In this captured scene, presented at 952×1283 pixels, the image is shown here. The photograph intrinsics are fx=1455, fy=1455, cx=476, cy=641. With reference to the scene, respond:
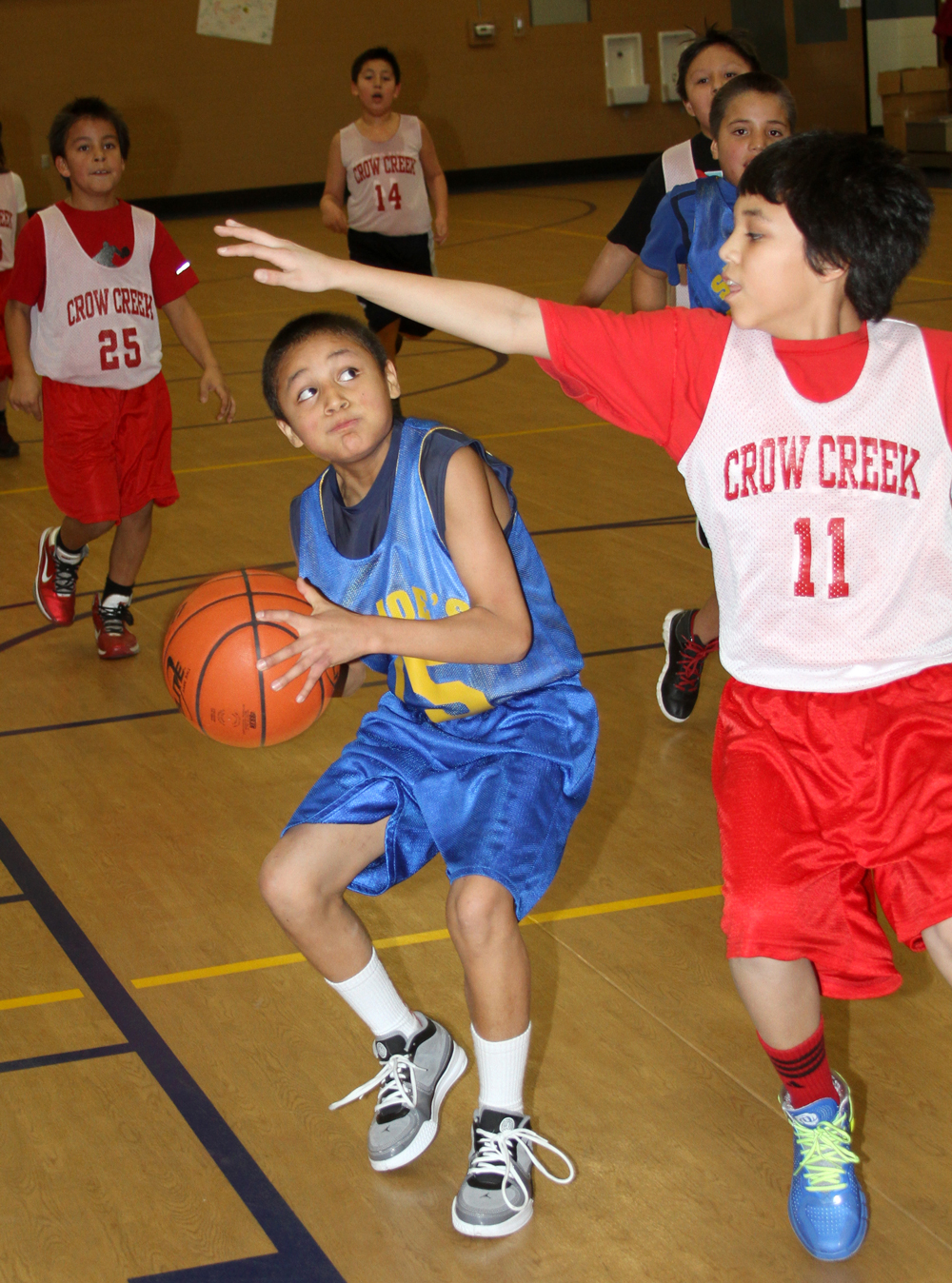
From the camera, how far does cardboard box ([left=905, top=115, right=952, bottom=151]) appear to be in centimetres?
1507

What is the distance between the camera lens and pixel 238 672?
2.22 m

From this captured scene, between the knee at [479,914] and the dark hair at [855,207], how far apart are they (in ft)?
2.94

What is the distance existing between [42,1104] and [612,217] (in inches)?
484

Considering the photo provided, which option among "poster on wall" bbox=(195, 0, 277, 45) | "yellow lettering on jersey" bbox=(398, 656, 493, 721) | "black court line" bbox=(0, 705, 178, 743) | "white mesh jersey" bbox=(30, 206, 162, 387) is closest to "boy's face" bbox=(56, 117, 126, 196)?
"white mesh jersey" bbox=(30, 206, 162, 387)

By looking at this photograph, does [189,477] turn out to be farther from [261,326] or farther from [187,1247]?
[187,1247]

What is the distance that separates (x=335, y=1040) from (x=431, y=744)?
585 mm

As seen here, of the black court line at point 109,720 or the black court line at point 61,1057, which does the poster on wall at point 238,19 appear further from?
the black court line at point 61,1057

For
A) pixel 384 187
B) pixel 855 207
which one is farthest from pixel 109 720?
pixel 384 187

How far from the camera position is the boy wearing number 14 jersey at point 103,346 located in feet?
13.6

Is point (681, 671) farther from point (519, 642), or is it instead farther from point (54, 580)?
point (54, 580)

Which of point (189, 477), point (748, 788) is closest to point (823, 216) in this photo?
point (748, 788)

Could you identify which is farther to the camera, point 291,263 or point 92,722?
point 92,722

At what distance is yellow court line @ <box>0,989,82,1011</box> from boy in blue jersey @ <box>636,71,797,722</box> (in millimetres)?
1487

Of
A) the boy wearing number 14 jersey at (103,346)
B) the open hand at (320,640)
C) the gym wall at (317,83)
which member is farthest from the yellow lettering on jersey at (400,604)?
the gym wall at (317,83)
